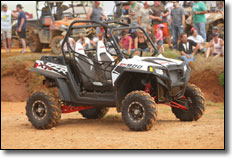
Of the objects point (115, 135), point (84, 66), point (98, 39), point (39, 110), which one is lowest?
point (115, 135)

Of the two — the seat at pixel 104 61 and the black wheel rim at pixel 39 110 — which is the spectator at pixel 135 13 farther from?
the black wheel rim at pixel 39 110

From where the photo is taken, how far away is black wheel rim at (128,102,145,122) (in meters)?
9.58

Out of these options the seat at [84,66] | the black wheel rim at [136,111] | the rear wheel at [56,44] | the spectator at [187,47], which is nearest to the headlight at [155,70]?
the black wheel rim at [136,111]

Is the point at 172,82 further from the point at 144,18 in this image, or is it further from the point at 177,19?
the point at 144,18

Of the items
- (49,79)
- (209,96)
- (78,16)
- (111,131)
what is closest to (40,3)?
(78,16)

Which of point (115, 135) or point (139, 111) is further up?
point (139, 111)

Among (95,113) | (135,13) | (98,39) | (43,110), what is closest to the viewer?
(43,110)

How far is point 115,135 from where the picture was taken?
31.0 ft

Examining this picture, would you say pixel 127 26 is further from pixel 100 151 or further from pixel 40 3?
pixel 40 3

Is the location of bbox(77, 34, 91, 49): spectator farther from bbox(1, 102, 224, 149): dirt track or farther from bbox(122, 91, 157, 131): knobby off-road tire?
bbox(122, 91, 157, 131): knobby off-road tire

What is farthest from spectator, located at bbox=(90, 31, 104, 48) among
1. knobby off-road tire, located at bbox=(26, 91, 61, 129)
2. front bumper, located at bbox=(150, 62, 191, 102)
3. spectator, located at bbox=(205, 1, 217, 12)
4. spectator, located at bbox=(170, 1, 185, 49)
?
spectator, located at bbox=(205, 1, 217, 12)

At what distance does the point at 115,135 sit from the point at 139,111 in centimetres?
62

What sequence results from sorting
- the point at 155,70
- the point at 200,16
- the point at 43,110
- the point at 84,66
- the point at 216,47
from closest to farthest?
1. the point at 155,70
2. the point at 84,66
3. the point at 43,110
4. the point at 216,47
5. the point at 200,16

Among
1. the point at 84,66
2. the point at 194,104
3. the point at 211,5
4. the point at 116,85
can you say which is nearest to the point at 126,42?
the point at 84,66
